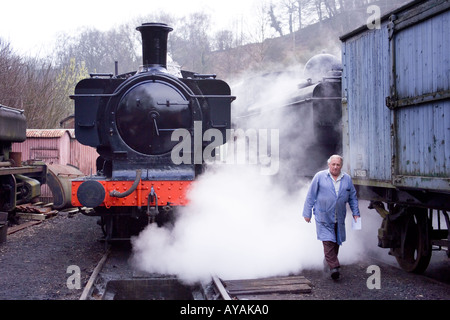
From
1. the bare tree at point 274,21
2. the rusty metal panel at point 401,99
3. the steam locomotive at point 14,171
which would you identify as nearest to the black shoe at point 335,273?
the rusty metal panel at point 401,99

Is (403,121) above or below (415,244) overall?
above

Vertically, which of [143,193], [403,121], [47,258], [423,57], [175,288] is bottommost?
[175,288]

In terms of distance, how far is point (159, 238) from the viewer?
22.3ft

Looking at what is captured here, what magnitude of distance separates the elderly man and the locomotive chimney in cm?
301

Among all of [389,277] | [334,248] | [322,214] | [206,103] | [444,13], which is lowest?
[389,277]

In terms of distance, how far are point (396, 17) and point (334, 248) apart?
104 inches

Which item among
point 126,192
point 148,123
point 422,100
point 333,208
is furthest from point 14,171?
point 422,100

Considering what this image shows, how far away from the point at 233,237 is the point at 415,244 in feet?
7.60

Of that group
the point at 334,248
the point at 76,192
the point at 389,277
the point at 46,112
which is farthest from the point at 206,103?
the point at 46,112

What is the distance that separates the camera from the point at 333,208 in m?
5.51

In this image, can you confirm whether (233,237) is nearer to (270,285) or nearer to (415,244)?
(270,285)

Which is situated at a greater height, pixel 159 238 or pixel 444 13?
pixel 444 13
